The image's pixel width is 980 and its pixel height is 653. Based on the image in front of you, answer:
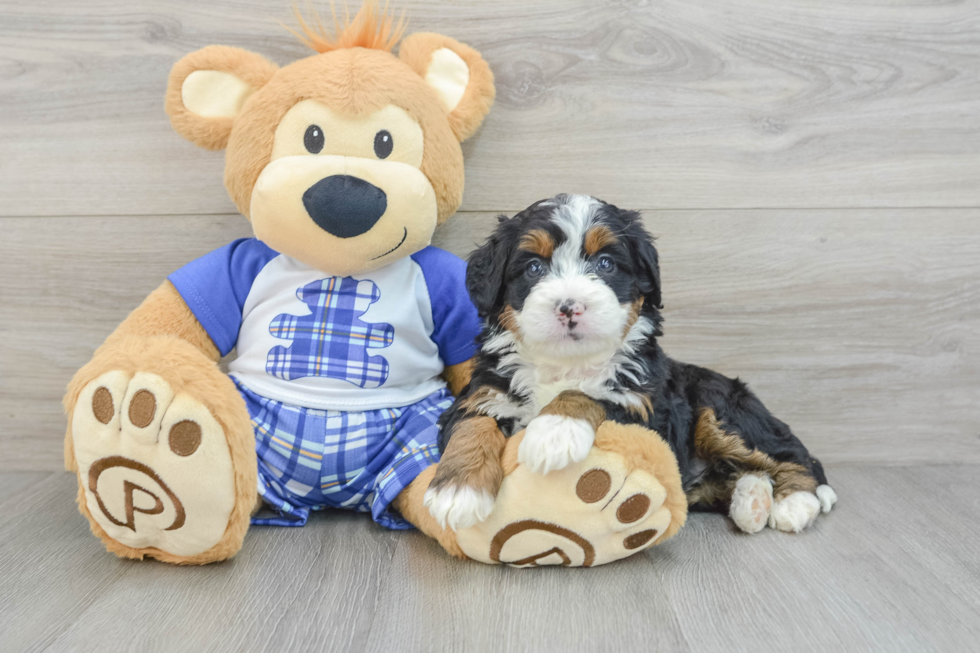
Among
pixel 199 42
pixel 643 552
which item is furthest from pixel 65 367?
pixel 643 552

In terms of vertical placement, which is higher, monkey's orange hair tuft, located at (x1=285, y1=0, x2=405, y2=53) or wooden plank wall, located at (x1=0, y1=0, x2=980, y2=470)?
monkey's orange hair tuft, located at (x1=285, y1=0, x2=405, y2=53)

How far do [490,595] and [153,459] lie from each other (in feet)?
2.17

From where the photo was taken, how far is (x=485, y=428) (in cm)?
135

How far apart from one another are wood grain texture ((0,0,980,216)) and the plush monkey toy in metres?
0.25

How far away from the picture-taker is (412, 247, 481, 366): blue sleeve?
5.61 ft

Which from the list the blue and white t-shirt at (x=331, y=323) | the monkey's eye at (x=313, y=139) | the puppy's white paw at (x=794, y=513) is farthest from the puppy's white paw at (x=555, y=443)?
the monkey's eye at (x=313, y=139)

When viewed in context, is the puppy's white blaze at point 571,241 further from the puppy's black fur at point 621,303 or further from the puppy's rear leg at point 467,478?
the puppy's rear leg at point 467,478

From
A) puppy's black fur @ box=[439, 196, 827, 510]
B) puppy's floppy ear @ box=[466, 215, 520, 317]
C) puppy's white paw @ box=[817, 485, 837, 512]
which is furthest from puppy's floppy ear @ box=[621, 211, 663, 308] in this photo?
puppy's white paw @ box=[817, 485, 837, 512]

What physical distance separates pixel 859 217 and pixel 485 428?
131 centimetres

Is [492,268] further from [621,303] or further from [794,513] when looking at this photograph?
[794,513]

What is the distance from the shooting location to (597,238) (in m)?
1.31

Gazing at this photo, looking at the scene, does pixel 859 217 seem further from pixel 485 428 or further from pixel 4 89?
pixel 4 89

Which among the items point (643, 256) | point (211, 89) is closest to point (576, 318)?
point (643, 256)

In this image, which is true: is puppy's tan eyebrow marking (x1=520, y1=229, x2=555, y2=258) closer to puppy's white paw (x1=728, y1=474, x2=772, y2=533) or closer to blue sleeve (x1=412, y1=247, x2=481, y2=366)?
blue sleeve (x1=412, y1=247, x2=481, y2=366)
